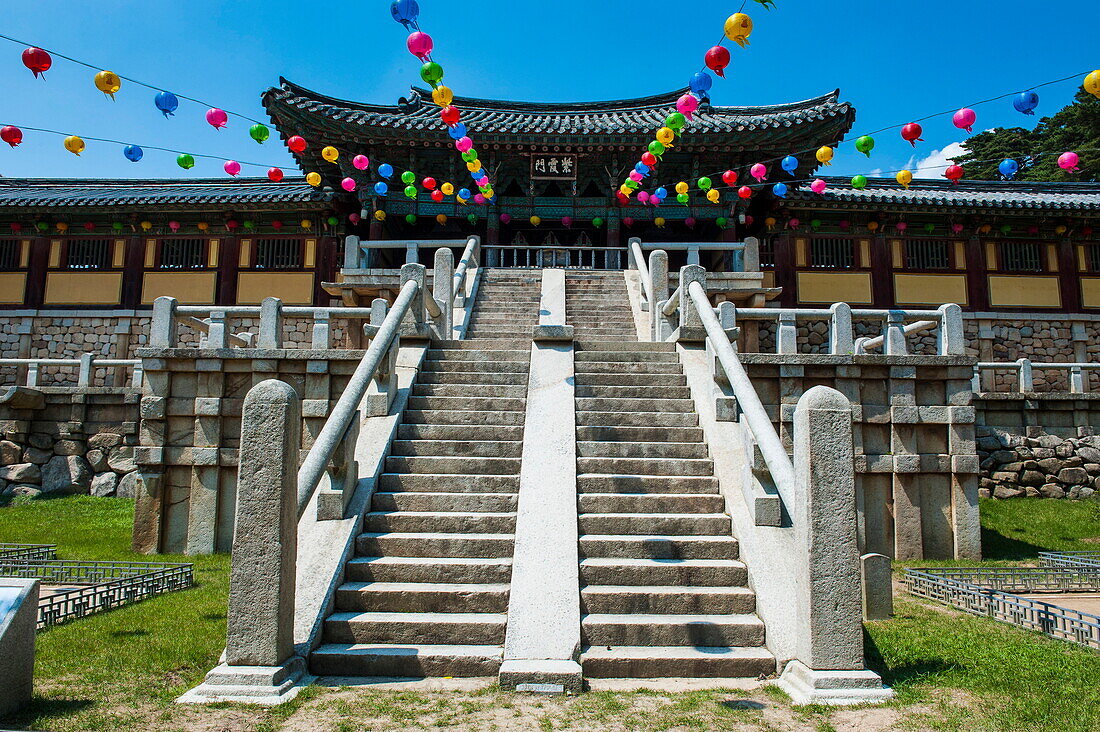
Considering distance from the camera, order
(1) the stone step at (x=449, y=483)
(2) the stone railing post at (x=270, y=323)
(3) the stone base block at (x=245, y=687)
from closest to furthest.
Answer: (3) the stone base block at (x=245, y=687) < (1) the stone step at (x=449, y=483) < (2) the stone railing post at (x=270, y=323)

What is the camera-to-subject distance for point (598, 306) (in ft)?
44.7

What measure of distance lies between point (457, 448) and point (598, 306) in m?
6.77

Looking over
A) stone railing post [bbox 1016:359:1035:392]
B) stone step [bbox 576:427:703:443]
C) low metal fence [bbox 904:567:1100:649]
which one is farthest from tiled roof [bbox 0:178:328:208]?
stone railing post [bbox 1016:359:1035:392]

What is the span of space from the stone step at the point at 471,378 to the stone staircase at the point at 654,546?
80 cm

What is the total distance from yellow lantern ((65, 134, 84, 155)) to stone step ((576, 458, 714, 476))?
9120 millimetres

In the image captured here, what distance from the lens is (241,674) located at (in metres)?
4.41

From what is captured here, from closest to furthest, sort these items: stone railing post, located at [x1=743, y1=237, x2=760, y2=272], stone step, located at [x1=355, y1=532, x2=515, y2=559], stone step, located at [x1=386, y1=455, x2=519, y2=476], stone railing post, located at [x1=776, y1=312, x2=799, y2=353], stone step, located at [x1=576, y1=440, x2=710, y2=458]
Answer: stone step, located at [x1=355, y1=532, x2=515, y2=559] → stone step, located at [x1=386, y1=455, x2=519, y2=476] → stone step, located at [x1=576, y1=440, x2=710, y2=458] → stone railing post, located at [x1=776, y1=312, x2=799, y2=353] → stone railing post, located at [x1=743, y1=237, x2=760, y2=272]

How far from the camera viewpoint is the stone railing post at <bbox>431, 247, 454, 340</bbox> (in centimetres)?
1066

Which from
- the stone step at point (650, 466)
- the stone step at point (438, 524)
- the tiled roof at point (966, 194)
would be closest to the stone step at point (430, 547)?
the stone step at point (438, 524)

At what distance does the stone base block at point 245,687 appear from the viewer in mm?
4324

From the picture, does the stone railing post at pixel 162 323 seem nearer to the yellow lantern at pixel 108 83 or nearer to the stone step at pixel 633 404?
the yellow lantern at pixel 108 83

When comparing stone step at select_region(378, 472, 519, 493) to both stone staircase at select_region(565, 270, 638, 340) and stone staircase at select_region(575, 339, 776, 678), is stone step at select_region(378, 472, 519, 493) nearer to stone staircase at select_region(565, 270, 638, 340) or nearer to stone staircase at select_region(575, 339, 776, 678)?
stone staircase at select_region(575, 339, 776, 678)

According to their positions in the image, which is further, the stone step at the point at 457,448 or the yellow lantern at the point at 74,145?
the yellow lantern at the point at 74,145

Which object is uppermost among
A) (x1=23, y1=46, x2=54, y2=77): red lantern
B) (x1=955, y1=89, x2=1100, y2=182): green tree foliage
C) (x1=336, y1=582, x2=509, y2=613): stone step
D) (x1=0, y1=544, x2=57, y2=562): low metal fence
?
(x1=955, y1=89, x2=1100, y2=182): green tree foliage
